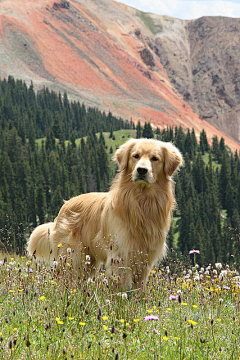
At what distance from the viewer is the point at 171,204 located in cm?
704

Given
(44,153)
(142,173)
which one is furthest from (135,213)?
(44,153)

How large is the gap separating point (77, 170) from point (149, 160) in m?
123

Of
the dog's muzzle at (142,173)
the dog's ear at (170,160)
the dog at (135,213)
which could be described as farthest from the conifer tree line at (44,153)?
the dog's muzzle at (142,173)

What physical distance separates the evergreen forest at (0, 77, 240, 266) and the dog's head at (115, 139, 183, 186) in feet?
240

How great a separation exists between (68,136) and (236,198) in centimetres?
7224

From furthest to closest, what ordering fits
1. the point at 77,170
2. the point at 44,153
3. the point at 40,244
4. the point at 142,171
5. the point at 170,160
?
the point at 44,153 < the point at 77,170 < the point at 40,244 < the point at 170,160 < the point at 142,171

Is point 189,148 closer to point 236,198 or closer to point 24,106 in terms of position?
point 236,198

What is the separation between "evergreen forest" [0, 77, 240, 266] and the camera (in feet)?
329

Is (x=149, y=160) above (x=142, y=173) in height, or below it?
above

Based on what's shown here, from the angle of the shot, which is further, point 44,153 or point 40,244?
point 44,153

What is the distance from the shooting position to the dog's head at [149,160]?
21.2 ft

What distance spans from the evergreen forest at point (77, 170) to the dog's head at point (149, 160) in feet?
240

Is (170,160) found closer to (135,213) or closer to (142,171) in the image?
(142,171)

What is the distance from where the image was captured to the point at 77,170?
128500mm
